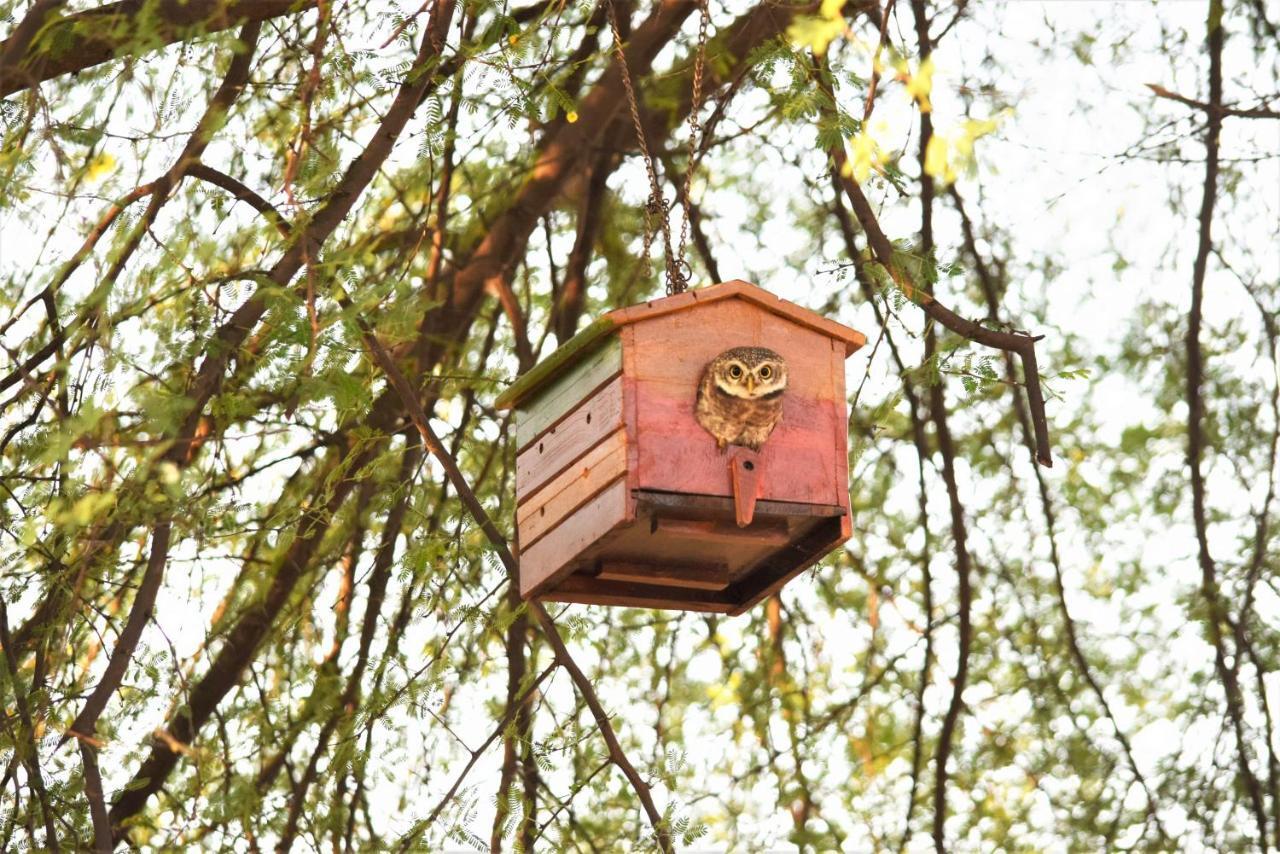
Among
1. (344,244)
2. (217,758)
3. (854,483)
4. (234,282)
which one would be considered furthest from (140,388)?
(854,483)

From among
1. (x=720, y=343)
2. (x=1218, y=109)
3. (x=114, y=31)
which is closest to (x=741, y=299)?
(x=720, y=343)

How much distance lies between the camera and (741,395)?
2.99 meters

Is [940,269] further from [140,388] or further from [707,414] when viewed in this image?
[140,388]

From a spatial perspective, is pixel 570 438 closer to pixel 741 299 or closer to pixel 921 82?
pixel 741 299

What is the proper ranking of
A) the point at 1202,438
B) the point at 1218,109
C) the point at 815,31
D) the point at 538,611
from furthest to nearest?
the point at 1202,438 → the point at 1218,109 → the point at 538,611 → the point at 815,31

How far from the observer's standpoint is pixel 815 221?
5191 mm

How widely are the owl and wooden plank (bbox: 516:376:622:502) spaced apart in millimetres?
125

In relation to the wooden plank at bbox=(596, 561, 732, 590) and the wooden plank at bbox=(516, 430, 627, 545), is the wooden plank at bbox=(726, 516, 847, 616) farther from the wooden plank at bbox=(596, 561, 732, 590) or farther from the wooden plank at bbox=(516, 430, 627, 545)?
the wooden plank at bbox=(516, 430, 627, 545)

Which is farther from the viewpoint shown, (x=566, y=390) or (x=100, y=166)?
(x=100, y=166)

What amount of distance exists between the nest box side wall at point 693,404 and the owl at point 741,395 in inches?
0.8

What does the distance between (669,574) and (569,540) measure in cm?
21

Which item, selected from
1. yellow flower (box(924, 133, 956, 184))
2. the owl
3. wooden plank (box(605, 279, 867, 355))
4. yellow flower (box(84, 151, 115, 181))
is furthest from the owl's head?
yellow flower (box(84, 151, 115, 181))

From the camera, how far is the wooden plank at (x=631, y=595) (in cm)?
322

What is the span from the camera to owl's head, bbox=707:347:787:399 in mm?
2988
